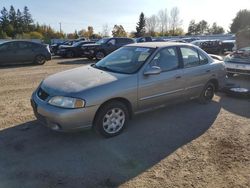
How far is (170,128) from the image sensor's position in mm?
5363

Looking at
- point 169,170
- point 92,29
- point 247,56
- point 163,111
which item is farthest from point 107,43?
point 92,29

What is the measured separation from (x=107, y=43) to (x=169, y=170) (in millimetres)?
16122

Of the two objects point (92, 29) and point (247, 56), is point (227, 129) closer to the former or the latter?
point (247, 56)

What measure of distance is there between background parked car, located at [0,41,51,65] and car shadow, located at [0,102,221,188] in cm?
1081

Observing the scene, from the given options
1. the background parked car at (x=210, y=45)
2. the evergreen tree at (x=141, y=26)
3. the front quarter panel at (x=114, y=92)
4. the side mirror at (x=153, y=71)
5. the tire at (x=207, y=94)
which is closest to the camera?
the front quarter panel at (x=114, y=92)

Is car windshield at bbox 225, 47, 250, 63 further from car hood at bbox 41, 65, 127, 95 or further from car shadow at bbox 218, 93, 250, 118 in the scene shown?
car hood at bbox 41, 65, 127, 95

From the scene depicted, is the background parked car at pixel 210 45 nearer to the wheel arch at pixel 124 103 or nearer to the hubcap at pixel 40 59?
the hubcap at pixel 40 59

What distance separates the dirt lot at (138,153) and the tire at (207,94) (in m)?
0.66

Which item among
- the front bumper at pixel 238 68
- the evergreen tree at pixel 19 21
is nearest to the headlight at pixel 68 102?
the front bumper at pixel 238 68

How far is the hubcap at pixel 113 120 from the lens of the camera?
479 cm

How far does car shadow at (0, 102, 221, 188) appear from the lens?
12.0 ft

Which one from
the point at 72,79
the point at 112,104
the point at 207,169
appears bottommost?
the point at 207,169

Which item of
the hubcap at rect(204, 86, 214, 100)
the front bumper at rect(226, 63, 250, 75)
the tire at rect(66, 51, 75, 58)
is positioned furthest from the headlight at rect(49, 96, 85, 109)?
the tire at rect(66, 51, 75, 58)

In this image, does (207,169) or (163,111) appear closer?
(207,169)
